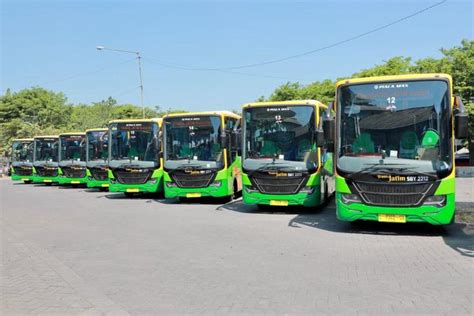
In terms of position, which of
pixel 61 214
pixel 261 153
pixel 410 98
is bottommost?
pixel 61 214

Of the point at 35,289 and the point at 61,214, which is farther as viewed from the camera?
the point at 61,214

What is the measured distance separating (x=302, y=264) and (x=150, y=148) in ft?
39.1

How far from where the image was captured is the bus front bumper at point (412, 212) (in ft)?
31.8

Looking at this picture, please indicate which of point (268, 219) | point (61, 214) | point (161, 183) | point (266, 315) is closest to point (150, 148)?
point (161, 183)

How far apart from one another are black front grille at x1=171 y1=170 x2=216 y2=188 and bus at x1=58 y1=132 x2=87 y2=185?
10.6 metres

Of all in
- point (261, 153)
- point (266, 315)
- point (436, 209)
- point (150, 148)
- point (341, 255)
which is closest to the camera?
point (266, 315)

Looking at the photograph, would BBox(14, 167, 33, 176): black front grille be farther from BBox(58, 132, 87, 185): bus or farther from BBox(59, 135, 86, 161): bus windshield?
BBox(59, 135, 86, 161): bus windshield

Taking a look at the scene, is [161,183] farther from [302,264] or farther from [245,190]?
[302,264]

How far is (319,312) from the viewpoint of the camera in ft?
17.3

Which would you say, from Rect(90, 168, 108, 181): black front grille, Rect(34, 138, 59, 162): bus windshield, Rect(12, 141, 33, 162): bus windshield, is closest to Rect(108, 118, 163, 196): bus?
Rect(90, 168, 108, 181): black front grille

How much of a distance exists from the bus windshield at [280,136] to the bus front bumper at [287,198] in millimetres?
735

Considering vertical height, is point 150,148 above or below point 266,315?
above

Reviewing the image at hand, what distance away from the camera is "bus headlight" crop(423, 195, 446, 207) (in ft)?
31.7

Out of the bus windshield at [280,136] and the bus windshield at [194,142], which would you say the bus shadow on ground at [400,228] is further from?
the bus windshield at [194,142]
